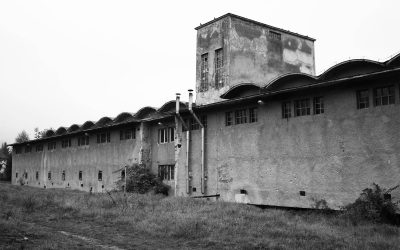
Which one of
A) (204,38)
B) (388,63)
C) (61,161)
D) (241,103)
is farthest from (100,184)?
(388,63)

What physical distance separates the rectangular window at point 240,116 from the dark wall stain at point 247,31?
618 cm

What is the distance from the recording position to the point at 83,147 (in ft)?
104

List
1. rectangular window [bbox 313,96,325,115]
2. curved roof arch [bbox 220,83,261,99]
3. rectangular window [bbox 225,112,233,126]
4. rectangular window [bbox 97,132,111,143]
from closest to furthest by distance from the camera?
rectangular window [bbox 313,96,325,115]
curved roof arch [bbox 220,83,261,99]
rectangular window [bbox 225,112,233,126]
rectangular window [bbox 97,132,111,143]

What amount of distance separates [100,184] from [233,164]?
43.1 ft

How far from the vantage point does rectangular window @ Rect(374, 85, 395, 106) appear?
45.4 ft

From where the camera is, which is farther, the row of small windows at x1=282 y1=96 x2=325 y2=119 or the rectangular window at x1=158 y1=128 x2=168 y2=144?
the rectangular window at x1=158 y1=128 x2=168 y2=144

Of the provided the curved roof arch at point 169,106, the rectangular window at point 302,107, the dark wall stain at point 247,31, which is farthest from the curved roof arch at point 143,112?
the rectangular window at point 302,107

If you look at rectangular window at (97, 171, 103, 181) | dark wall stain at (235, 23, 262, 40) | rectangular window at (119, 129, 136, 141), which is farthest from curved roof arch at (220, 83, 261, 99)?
rectangular window at (97, 171, 103, 181)

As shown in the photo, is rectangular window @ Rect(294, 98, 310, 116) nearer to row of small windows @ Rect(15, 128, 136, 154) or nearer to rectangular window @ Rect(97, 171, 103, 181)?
row of small windows @ Rect(15, 128, 136, 154)

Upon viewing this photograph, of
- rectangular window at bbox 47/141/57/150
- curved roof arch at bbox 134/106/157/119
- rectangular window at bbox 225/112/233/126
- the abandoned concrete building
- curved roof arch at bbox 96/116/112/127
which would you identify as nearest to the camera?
the abandoned concrete building

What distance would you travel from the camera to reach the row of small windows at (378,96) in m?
13.8

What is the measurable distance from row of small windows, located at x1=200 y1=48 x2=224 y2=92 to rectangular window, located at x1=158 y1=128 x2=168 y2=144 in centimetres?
319

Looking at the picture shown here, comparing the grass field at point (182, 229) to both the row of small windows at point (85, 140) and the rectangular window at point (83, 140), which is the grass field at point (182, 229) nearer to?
the row of small windows at point (85, 140)

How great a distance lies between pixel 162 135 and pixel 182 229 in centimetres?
1375
